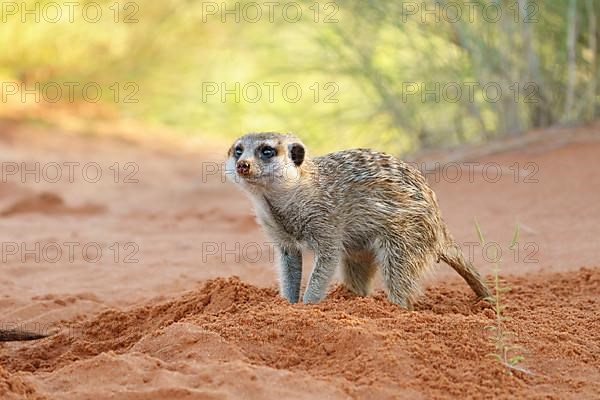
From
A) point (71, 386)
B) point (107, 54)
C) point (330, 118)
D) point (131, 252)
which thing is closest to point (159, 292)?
point (131, 252)

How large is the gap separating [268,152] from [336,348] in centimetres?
162

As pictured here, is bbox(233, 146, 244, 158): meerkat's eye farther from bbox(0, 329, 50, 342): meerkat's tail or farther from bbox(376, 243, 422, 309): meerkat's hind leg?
bbox(0, 329, 50, 342): meerkat's tail

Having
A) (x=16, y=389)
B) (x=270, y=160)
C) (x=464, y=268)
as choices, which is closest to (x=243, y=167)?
(x=270, y=160)

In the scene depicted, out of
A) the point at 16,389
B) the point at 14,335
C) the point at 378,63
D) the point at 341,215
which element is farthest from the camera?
the point at 378,63

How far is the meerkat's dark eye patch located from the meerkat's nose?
172mm

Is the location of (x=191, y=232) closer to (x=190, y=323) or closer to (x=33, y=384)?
(x=190, y=323)

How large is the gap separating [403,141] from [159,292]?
16.3 feet

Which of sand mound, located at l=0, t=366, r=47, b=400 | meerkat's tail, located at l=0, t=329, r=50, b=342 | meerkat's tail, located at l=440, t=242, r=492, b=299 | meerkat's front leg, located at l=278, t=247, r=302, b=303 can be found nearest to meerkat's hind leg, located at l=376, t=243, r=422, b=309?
meerkat's tail, located at l=440, t=242, r=492, b=299

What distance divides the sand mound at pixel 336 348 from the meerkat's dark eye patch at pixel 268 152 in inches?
28.0

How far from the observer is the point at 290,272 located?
213 inches

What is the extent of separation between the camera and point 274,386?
11.5 feet

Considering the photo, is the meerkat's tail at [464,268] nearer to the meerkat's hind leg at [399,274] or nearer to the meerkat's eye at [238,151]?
the meerkat's hind leg at [399,274]

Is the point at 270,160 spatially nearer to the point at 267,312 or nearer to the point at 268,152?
the point at 268,152

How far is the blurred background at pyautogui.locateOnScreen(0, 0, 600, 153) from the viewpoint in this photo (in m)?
9.31
